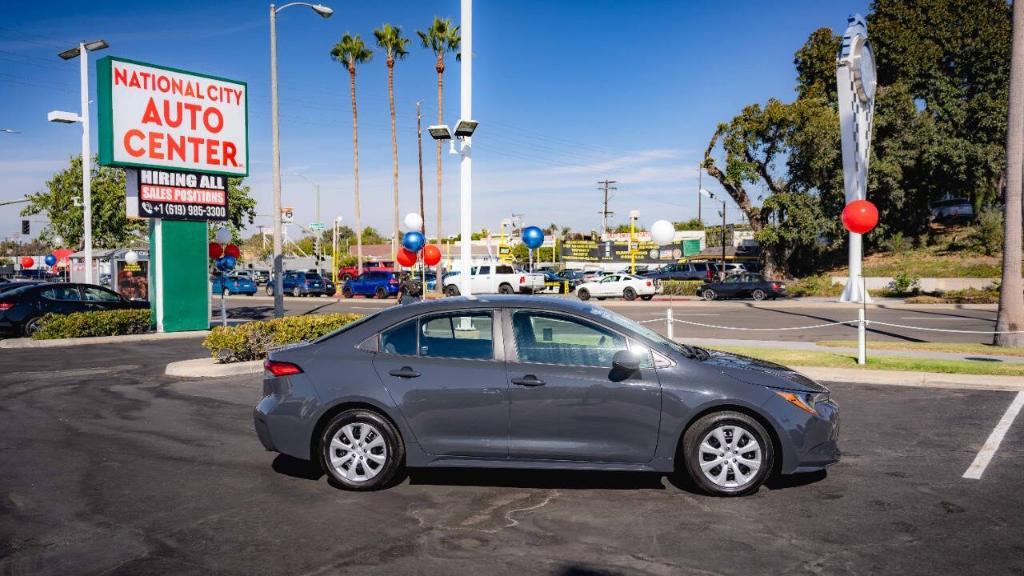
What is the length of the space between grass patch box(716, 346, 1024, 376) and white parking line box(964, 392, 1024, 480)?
76.3 inches

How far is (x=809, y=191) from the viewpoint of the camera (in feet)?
157

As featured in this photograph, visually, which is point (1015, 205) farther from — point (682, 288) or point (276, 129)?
point (682, 288)

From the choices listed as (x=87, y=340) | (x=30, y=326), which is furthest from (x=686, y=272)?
(x=30, y=326)

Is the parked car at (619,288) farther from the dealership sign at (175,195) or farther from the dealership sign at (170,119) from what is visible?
the dealership sign at (170,119)

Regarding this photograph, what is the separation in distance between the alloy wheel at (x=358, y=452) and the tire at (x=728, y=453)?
2357 millimetres

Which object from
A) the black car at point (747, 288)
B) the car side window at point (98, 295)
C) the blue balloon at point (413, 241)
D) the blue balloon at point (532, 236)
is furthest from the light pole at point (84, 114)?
the black car at point (747, 288)

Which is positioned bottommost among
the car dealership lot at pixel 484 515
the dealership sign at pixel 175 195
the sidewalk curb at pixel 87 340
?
the car dealership lot at pixel 484 515

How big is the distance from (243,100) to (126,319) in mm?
6751

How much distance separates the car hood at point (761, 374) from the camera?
5777 millimetres

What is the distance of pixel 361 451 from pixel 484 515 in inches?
46.4

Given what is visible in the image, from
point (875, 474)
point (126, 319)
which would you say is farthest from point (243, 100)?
point (875, 474)

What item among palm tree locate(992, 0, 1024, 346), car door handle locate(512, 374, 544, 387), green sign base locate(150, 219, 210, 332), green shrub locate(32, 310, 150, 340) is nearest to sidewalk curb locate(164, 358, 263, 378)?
green shrub locate(32, 310, 150, 340)

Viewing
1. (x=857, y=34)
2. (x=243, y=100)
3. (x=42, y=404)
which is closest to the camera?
(x=42, y=404)

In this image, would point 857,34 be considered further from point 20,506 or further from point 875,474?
point 20,506
